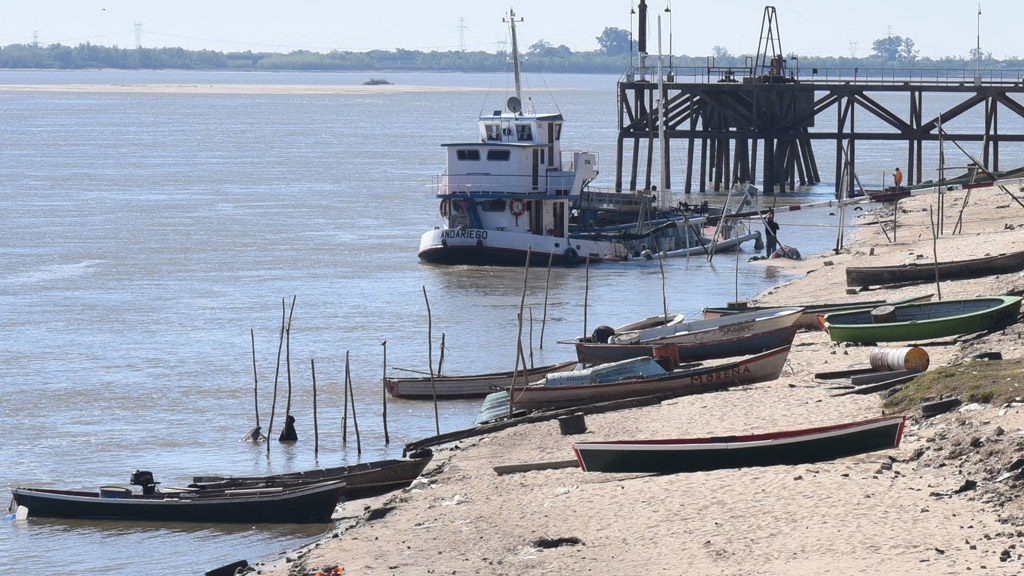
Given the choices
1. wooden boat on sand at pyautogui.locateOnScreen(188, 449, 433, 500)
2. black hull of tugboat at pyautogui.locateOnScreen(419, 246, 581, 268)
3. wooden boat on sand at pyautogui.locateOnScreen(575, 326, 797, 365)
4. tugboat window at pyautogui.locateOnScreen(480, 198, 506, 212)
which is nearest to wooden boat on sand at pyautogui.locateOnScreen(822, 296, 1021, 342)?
wooden boat on sand at pyautogui.locateOnScreen(575, 326, 797, 365)

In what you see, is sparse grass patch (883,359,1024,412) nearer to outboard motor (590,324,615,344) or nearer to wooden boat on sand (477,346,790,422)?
wooden boat on sand (477,346,790,422)

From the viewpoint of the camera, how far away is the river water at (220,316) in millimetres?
22609

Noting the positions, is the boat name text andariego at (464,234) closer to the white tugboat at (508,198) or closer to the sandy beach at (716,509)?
the white tugboat at (508,198)

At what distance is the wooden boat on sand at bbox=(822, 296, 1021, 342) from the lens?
80.8 feet

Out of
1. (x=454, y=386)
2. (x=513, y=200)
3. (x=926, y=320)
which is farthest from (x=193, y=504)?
(x=513, y=200)

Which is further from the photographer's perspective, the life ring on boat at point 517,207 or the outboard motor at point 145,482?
the life ring on boat at point 517,207

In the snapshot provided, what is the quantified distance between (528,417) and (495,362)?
339 inches

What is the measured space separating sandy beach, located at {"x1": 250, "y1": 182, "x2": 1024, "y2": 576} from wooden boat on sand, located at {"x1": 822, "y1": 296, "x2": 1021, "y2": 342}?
2.50m

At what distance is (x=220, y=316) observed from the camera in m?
37.6

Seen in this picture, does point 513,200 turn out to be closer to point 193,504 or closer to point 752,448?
point 193,504

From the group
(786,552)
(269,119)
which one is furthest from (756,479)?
(269,119)

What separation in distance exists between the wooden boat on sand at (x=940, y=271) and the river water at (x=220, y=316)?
293 cm

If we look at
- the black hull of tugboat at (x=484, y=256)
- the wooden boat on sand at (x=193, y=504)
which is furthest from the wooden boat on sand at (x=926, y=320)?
the black hull of tugboat at (x=484, y=256)

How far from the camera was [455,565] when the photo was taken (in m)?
15.1
